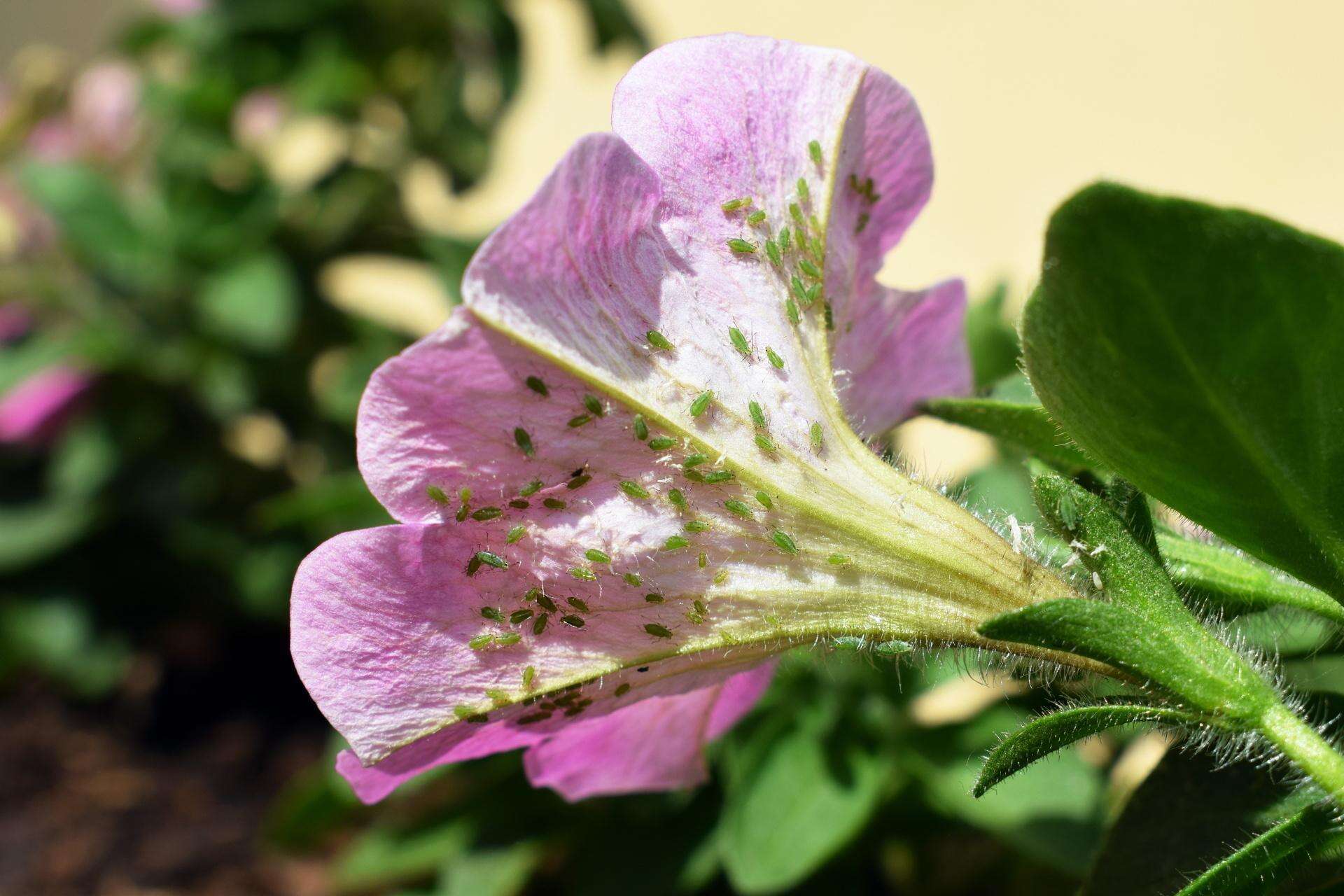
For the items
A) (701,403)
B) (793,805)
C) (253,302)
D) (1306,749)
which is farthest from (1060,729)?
(253,302)

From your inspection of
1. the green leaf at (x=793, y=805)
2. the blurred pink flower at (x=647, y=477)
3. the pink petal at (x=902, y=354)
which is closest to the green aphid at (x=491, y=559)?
the blurred pink flower at (x=647, y=477)

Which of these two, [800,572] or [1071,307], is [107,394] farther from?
[1071,307]

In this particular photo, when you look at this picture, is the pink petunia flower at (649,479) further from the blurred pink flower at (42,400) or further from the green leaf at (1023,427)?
the blurred pink flower at (42,400)

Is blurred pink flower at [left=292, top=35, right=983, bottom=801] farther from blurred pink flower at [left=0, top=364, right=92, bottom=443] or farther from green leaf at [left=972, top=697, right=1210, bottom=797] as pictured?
blurred pink flower at [left=0, top=364, right=92, bottom=443]

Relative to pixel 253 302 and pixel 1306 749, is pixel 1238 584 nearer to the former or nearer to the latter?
pixel 1306 749

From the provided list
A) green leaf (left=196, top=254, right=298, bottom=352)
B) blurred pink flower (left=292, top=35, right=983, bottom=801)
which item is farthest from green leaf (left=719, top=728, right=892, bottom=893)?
green leaf (left=196, top=254, right=298, bottom=352)
